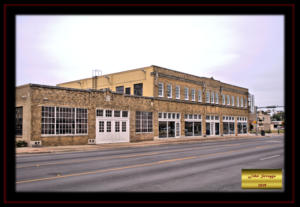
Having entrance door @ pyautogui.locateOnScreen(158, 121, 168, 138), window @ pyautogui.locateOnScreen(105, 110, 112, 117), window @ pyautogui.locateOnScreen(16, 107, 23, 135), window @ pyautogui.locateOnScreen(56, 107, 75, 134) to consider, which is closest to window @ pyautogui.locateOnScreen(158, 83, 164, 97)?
entrance door @ pyautogui.locateOnScreen(158, 121, 168, 138)

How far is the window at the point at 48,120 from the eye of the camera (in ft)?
74.7

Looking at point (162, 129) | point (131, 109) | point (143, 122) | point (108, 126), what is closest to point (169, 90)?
point (162, 129)

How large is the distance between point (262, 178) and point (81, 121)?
22485 mm

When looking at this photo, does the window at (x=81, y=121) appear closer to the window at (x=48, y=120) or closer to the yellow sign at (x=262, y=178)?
the window at (x=48, y=120)

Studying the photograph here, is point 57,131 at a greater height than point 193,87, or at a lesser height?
lesser

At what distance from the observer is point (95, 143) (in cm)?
2648

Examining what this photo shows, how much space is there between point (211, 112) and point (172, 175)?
120ft

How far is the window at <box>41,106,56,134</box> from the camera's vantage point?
896 inches

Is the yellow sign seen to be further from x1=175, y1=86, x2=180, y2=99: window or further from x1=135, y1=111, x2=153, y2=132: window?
x1=175, y1=86, x2=180, y2=99: window

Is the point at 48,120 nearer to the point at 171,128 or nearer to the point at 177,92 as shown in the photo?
the point at 171,128

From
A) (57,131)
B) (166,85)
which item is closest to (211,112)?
(166,85)

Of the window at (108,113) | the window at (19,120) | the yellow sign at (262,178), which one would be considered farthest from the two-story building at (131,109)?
A: the yellow sign at (262,178)

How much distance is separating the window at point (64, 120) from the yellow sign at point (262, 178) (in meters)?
20.7
